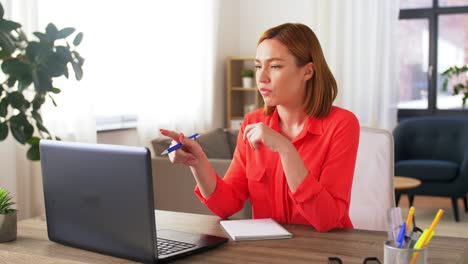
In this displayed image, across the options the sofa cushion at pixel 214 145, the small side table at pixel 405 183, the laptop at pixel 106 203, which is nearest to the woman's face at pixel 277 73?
the laptop at pixel 106 203

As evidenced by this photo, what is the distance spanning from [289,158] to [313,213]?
16 centimetres

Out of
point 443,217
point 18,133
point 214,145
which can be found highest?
point 18,133

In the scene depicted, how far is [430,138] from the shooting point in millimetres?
6023

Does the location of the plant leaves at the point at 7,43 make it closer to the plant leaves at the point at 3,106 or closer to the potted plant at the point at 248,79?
the plant leaves at the point at 3,106

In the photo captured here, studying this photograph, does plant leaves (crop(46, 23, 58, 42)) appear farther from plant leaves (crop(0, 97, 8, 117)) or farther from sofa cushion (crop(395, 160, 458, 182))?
sofa cushion (crop(395, 160, 458, 182))

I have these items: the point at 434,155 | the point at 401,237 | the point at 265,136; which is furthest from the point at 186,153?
the point at 434,155

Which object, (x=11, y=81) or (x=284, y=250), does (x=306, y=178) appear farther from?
(x=11, y=81)

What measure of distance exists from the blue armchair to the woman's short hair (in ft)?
12.4

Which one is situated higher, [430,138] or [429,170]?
[430,138]

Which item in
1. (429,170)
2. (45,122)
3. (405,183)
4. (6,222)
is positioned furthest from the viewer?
(429,170)

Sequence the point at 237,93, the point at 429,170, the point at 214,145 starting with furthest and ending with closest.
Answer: the point at 237,93
the point at 429,170
the point at 214,145

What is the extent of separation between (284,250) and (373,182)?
0.71 meters

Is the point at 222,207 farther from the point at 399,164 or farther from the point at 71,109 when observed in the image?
the point at 399,164

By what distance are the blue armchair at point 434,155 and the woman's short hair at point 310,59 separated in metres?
3.79
